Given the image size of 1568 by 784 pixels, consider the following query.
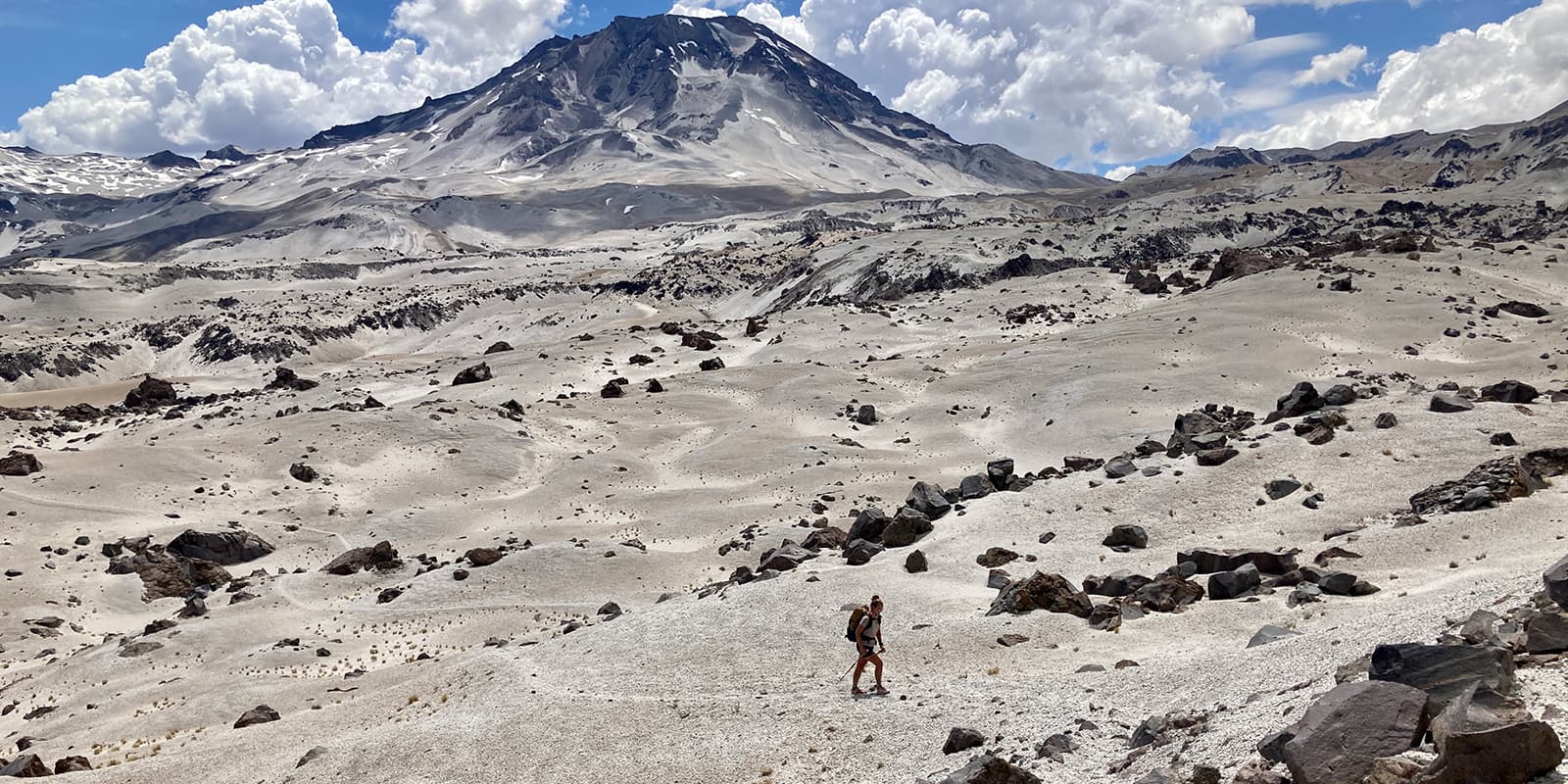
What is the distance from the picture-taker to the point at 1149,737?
10641mm

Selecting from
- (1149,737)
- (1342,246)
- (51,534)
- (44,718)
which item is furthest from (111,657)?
(1342,246)

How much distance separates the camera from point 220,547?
31.7 metres

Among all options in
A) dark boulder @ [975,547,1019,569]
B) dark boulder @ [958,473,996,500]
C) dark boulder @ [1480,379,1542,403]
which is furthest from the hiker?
dark boulder @ [1480,379,1542,403]

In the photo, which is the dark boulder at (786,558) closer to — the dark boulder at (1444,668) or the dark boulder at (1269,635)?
the dark boulder at (1269,635)

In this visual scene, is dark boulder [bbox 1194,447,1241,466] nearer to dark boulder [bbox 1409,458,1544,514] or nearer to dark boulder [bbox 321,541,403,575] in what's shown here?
dark boulder [bbox 1409,458,1544,514]

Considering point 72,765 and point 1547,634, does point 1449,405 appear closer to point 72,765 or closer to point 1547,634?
point 1547,634

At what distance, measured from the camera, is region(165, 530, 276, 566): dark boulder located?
31328 mm

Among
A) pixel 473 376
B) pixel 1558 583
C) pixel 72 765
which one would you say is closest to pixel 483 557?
pixel 72 765

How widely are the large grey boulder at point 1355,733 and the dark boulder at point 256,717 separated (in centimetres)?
1601

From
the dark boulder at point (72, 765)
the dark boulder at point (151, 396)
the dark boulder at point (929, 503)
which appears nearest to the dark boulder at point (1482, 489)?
the dark boulder at point (929, 503)

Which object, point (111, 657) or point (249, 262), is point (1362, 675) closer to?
point (111, 657)

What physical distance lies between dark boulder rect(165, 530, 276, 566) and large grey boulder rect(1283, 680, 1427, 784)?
3074 centimetres

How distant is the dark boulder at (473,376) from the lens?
56.4 meters

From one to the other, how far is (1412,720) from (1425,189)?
5021 inches
